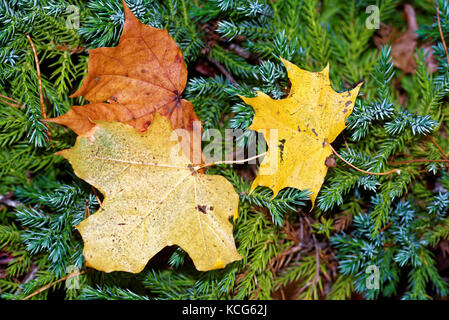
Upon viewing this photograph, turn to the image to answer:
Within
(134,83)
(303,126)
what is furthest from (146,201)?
(303,126)

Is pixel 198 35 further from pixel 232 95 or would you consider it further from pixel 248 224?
pixel 248 224

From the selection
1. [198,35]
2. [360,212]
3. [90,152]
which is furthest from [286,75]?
[90,152]

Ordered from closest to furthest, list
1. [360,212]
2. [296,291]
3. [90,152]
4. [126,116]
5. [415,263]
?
1. [90,152]
2. [126,116]
3. [415,263]
4. [360,212]
5. [296,291]

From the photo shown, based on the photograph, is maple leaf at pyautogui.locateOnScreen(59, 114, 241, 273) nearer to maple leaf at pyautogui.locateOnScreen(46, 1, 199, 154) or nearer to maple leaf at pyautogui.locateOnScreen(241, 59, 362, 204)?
maple leaf at pyautogui.locateOnScreen(46, 1, 199, 154)

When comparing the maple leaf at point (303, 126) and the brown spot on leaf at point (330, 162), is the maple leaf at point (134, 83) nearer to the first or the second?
the maple leaf at point (303, 126)

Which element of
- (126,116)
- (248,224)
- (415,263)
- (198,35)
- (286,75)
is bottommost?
(415,263)

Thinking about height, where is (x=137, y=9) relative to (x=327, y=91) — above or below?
above
